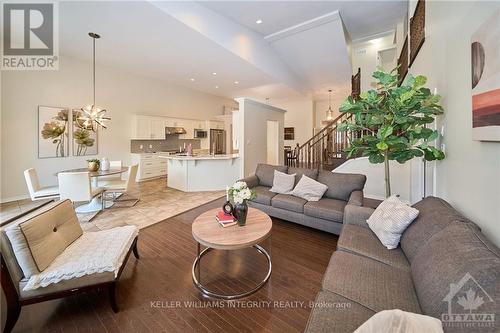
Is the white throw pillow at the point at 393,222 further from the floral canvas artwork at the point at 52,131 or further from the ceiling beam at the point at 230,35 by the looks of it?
the floral canvas artwork at the point at 52,131

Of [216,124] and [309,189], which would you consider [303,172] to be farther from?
[216,124]

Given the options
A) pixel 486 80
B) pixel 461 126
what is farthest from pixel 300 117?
pixel 486 80

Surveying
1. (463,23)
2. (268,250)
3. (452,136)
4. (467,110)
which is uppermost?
(463,23)

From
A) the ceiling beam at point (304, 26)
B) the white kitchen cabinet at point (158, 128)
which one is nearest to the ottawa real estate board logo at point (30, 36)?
the white kitchen cabinet at point (158, 128)

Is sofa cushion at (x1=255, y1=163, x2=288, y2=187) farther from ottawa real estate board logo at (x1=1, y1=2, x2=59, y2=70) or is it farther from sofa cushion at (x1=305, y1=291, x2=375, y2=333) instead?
ottawa real estate board logo at (x1=1, y1=2, x2=59, y2=70)

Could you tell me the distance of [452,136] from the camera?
78.5 inches

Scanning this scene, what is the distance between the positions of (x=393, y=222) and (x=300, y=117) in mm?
9911

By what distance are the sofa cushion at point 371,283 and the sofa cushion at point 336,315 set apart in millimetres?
55

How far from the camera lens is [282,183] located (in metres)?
3.86

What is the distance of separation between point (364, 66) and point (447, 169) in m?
6.44

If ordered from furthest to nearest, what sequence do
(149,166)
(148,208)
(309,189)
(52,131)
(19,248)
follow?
1. (149,166)
2. (52,131)
3. (148,208)
4. (309,189)
5. (19,248)

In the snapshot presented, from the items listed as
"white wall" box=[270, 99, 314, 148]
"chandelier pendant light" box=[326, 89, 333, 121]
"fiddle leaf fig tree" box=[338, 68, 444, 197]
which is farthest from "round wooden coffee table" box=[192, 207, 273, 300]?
"white wall" box=[270, 99, 314, 148]

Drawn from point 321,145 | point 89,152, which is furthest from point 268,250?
point 89,152

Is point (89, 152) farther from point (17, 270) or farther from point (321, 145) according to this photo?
point (321, 145)
